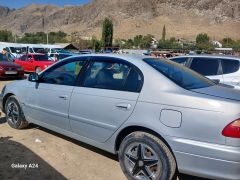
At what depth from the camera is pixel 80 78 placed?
191 inches

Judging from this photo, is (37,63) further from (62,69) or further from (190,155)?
(190,155)

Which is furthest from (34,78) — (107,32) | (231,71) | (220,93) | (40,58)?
(107,32)

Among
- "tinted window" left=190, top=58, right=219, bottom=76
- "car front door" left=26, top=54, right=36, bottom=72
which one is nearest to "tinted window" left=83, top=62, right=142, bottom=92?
"tinted window" left=190, top=58, right=219, bottom=76

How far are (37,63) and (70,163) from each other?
15.3 m

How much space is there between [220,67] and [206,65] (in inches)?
15.1

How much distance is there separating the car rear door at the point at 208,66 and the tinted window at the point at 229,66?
0.37ft

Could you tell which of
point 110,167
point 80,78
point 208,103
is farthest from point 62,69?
point 208,103

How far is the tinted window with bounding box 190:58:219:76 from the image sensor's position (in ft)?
25.7

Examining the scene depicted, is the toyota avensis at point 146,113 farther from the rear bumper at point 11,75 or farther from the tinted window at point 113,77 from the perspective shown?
the rear bumper at point 11,75

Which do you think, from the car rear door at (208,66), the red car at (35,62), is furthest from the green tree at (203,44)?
the car rear door at (208,66)

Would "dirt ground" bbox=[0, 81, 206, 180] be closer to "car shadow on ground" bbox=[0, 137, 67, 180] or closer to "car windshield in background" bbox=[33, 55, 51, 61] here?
"car shadow on ground" bbox=[0, 137, 67, 180]

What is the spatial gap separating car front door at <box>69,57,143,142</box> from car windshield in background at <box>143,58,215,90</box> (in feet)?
1.10

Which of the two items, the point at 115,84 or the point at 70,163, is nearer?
the point at 115,84

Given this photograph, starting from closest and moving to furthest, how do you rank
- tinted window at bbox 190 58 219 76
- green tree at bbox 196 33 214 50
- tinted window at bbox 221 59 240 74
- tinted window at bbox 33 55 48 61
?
1. tinted window at bbox 221 59 240 74
2. tinted window at bbox 190 58 219 76
3. tinted window at bbox 33 55 48 61
4. green tree at bbox 196 33 214 50
